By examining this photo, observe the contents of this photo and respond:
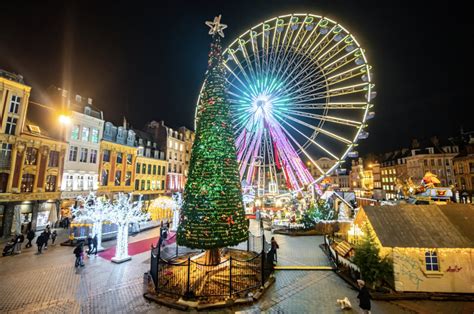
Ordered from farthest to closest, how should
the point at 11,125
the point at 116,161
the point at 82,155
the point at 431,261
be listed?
the point at 116,161 < the point at 82,155 < the point at 11,125 < the point at 431,261

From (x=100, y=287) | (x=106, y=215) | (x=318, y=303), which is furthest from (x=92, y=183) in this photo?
(x=318, y=303)

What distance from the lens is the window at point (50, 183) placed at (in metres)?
25.2

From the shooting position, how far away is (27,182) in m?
23.5

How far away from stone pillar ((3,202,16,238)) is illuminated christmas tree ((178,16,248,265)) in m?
21.6

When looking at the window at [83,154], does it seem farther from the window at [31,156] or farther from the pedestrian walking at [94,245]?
the pedestrian walking at [94,245]

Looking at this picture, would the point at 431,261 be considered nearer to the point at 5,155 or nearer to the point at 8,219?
the point at 8,219

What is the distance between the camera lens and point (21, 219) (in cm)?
2317

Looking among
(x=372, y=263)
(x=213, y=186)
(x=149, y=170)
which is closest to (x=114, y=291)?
(x=213, y=186)

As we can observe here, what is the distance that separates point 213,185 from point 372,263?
24.5ft

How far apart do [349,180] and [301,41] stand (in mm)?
73708

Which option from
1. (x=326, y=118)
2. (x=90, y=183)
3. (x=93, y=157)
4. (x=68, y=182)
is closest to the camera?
(x=326, y=118)

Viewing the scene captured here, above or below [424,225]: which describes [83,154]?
above

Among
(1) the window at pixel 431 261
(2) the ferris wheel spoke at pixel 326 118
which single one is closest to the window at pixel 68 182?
(2) the ferris wheel spoke at pixel 326 118

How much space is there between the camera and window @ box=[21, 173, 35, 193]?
23056 millimetres
